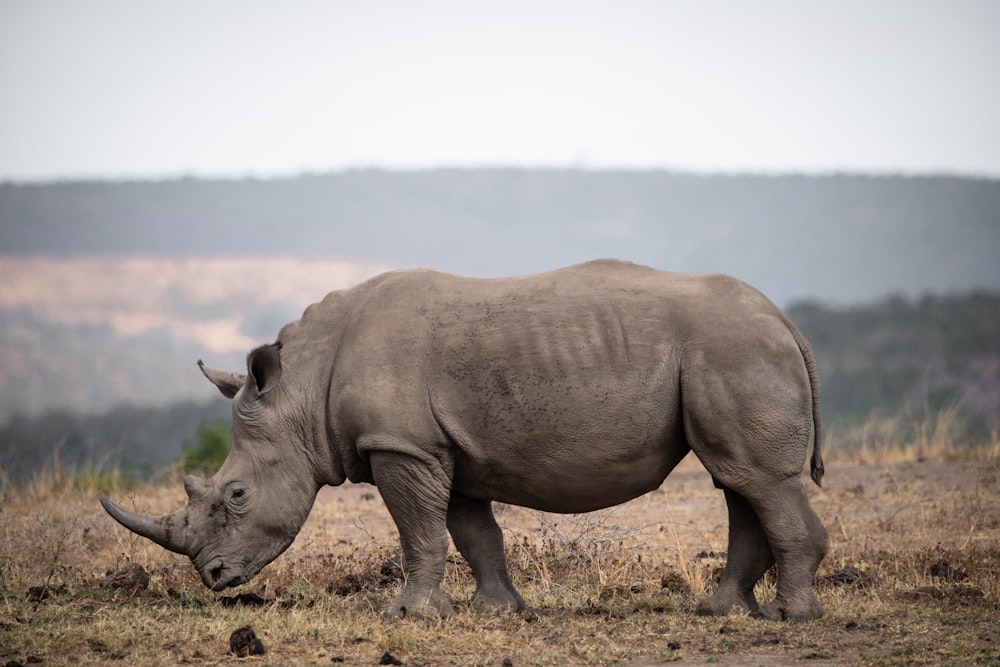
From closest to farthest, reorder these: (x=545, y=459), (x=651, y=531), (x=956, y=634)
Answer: (x=956, y=634) < (x=545, y=459) < (x=651, y=531)

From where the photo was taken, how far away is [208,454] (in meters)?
16.9

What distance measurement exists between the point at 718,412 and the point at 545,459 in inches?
40.3

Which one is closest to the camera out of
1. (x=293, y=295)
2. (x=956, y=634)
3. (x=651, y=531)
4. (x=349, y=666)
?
(x=349, y=666)

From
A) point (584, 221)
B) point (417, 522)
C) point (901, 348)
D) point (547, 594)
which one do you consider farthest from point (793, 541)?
point (584, 221)

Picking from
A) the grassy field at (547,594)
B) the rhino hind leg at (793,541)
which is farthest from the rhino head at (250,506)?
the rhino hind leg at (793,541)

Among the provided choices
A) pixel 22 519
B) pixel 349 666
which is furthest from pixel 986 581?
pixel 22 519

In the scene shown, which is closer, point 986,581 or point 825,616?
point 825,616

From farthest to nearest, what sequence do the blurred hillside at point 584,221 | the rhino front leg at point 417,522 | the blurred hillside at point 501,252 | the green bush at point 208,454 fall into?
1. the blurred hillside at point 584,221
2. the blurred hillside at point 501,252
3. the green bush at point 208,454
4. the rhino front leg at point 417,522

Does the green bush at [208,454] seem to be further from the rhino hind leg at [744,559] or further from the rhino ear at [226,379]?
the rhino hind leg at [744,559]

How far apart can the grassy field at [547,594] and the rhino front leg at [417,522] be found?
206 mm

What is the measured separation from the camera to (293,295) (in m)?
42.6

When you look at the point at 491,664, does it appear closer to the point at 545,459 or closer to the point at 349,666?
the point at 349,666

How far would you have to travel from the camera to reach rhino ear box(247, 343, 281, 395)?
7684 mm

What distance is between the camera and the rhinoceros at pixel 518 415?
710 cm
